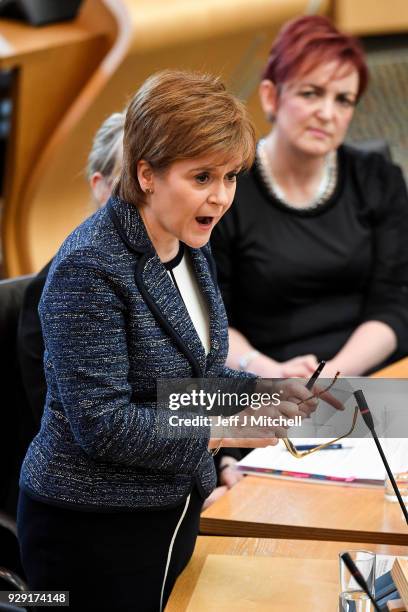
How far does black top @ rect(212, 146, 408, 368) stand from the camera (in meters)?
2.53

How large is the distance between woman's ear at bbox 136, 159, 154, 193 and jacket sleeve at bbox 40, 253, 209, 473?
0.46 ft

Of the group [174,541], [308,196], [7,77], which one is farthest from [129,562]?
[7,77]

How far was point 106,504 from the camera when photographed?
1438 mm

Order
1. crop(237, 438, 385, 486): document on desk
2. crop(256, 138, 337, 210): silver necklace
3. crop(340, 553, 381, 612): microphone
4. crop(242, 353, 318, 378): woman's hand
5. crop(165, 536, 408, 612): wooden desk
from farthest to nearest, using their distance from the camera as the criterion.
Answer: crop(256, 138, 337, 210): silver necklace → crop(242, 353, 318, 378): woman's hand → crop(237, 438, 385, 486): document on desk → crop(165, 536, 408, 612): wooden desk → crop(340, 553, 381, 612): microphone

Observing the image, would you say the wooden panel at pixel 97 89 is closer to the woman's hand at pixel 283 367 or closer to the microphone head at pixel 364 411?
the woman's hand at pixel 283 367

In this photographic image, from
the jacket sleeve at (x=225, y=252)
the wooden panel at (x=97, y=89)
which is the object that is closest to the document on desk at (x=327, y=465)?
the jacket sleeve at (x=225, y=252)

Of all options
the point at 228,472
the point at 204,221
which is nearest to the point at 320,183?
the point at 228,472

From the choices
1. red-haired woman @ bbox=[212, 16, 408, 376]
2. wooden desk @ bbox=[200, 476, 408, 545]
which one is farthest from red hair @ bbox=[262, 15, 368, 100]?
wooden desk @ bbox=[200, 476, 408, 545]

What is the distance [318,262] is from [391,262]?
215 mm

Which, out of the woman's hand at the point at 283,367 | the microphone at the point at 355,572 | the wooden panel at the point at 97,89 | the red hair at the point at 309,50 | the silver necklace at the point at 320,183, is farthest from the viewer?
the wooden panel at the point at 97,89

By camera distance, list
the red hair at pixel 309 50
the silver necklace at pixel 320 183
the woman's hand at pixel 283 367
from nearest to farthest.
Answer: the woman's hand at pixel 283 367 → the red hair at pixel 309 50 → the silver necklace at pixel 320 183

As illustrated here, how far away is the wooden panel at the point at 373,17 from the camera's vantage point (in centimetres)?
534

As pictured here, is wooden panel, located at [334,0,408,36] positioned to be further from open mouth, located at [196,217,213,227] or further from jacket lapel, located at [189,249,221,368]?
open mouth, located at [196,217,213,227]

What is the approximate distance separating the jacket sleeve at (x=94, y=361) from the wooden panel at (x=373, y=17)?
4.30m
